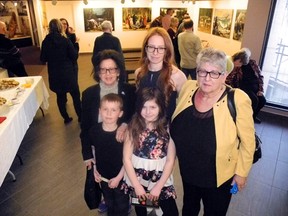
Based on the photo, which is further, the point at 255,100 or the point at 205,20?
the point at 205,20

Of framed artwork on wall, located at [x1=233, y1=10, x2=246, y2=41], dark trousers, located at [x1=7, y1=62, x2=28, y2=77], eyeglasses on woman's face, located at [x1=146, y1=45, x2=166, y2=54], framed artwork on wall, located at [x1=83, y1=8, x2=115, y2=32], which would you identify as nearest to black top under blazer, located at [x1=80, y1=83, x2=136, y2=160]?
eyeglasses on woman's face, located at [x1=146, y1=45, x2=166, y2=54]

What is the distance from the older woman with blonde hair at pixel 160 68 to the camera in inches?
74.8

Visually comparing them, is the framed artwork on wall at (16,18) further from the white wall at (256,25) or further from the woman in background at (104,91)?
the woman in background at (104,91)

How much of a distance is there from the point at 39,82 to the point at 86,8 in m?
6.86

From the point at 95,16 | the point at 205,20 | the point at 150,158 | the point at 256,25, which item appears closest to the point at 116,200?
the point at 150,158

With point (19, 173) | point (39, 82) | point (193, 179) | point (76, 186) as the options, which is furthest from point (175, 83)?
point (39, 82)

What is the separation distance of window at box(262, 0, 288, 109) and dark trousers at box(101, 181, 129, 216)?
412 centimetres

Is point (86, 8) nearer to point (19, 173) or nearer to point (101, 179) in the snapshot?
point (19, 173)

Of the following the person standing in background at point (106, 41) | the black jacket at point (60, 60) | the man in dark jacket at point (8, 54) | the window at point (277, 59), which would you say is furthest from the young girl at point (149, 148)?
the man in dark jacket at point (8, 54)

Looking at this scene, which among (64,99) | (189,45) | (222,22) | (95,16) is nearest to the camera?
(64,99)

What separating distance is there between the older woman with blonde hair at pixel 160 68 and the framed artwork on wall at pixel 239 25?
5809 millimetres

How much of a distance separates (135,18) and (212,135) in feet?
33.0

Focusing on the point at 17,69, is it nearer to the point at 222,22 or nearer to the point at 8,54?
the point at 8,54

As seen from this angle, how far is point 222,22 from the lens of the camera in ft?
26.0
